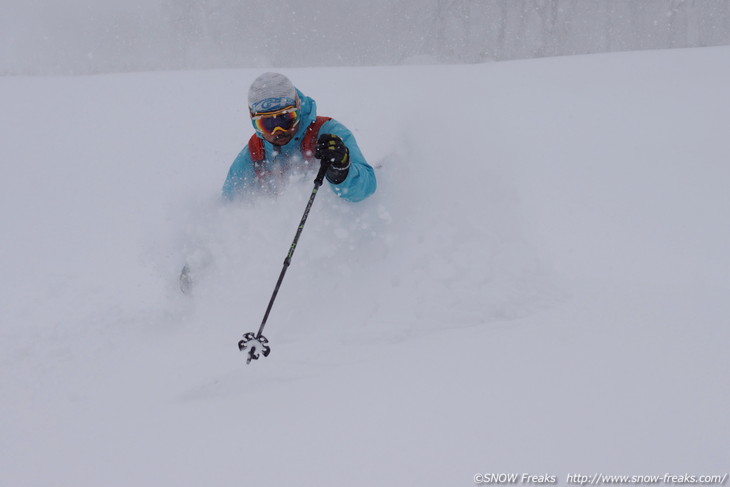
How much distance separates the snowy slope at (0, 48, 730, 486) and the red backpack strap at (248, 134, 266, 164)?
39 cm

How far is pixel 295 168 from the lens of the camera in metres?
4.52

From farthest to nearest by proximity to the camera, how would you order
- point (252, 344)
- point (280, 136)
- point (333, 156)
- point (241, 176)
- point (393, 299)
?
1. point (241, 176)
2. point (280, 136)
3. point (393, 299)
4. point (333, 156)
5. point (252, 344)

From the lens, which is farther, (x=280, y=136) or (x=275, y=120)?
(x=280, y=136)

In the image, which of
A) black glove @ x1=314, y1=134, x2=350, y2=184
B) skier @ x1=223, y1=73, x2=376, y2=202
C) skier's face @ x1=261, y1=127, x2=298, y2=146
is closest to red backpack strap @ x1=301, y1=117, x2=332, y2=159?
skier @ x1=223, y1=73, x2=376, y2=202

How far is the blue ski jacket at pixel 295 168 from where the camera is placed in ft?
13.5

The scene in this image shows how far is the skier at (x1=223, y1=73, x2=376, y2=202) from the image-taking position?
12.7 feet

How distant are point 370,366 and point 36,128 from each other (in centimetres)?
860

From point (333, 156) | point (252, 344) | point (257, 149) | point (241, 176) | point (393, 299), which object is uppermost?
point (257, 149)

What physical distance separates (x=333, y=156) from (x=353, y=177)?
351 mm

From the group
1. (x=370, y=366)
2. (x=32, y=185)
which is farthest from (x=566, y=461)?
(x=32, y=185)

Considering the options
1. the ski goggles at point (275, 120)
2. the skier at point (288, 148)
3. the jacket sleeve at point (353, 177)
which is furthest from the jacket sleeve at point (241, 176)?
the jacket sleeve at point (353, 177)

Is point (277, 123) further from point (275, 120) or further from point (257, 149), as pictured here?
point (257, 149)

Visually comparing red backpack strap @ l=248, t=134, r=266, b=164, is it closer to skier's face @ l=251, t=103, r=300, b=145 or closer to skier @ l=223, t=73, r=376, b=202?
skier @ l=223, t=73, r=376, b=202

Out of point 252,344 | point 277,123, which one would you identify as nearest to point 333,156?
point 277,123
